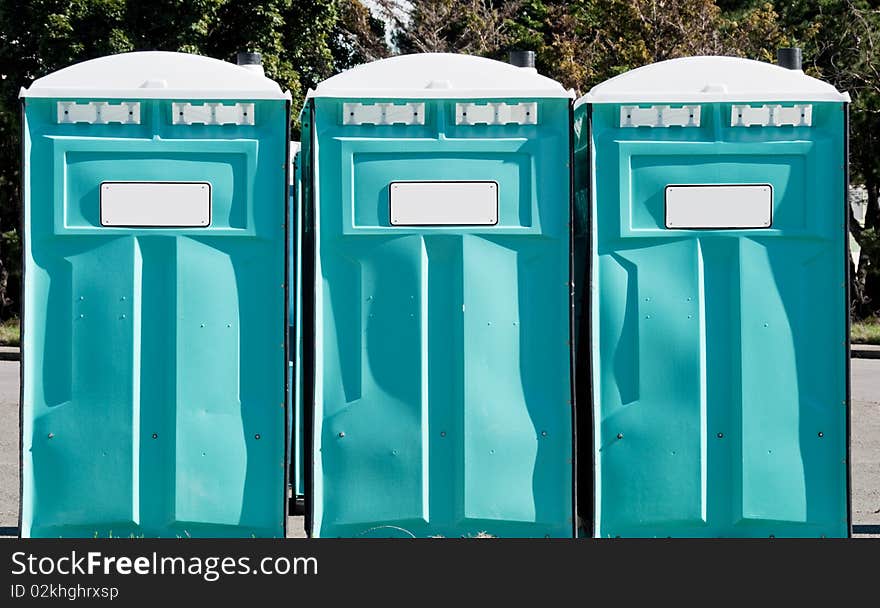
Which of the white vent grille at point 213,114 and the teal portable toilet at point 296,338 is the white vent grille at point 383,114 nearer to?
the white vent grille at point 213,114

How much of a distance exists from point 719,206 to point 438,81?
1.18 meters

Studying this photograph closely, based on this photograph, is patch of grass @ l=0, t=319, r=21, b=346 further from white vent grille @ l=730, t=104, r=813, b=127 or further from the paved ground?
white vent grille @ l=730, t=104, r=813, b=127

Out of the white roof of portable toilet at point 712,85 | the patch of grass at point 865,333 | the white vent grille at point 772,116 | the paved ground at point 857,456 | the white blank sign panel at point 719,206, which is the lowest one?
the paved ground at point 857,456

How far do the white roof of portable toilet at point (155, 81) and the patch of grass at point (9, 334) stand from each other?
1471 centimetres

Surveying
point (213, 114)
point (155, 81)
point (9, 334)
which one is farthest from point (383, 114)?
point (9, 334)

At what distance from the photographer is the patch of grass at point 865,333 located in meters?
18.2

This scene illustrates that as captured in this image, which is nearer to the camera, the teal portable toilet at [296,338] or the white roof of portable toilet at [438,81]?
the white roof of portable toilet at [438,81]

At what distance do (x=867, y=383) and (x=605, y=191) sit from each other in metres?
9.51

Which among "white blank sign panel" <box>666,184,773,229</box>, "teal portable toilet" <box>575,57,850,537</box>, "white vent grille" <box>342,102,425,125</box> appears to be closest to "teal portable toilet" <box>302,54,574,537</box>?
"white vent grille" <box>342,102,425,125</box>

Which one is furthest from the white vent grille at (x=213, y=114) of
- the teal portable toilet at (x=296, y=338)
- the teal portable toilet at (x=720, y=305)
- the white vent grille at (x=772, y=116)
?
the white vent grille at (x=772, y=116)

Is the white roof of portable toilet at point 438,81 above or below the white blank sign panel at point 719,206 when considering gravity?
above

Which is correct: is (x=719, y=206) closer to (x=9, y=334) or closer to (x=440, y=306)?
A: (x=440, y=306)

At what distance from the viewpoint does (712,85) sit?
15.7 feet

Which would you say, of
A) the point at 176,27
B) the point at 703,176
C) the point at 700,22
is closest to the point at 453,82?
the point at 703,176
